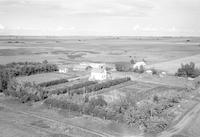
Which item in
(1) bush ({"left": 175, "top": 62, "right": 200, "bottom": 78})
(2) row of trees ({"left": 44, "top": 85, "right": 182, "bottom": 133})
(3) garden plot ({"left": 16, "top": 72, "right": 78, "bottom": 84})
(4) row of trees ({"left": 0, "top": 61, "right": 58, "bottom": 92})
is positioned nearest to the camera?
(2) row of trees ({"left": 44, "top": 85, "right": 182, "bottom": 133})

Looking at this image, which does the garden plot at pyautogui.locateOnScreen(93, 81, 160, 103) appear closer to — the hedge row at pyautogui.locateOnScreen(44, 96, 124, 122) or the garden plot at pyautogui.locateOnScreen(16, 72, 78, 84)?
the hedge row at pyautogui.locateOnScreen(44, 96, 124, 122)

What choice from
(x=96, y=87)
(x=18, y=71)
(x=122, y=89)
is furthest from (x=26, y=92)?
(x=18, y=71)

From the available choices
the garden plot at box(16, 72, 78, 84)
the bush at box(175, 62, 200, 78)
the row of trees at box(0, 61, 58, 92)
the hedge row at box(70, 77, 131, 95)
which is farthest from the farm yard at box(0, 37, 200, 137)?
the bush at box(175, 62, 200, 78)

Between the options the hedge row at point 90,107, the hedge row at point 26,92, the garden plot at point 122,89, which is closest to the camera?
the hedge row at point 90,107

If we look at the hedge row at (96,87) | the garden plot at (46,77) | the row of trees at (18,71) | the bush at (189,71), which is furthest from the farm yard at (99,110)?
the bush at (189,71)

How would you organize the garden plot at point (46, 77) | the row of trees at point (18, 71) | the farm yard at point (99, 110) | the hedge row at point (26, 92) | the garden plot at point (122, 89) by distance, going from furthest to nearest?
the garden plot at point (46, 77), the row of trees at point (18, 71), the garden plot at point (122, 89), the hedge row at point (26, 92), the farm yard at point (99, 110)

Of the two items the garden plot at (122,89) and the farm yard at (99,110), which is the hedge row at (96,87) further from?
the garden plot at (122,89)

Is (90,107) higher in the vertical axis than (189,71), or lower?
lower

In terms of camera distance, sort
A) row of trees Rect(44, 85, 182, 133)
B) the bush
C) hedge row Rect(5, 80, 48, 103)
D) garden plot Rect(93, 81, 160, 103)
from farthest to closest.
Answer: the bush
garden plot Rect(93, 81, 160, 103)
hedge row Rect(5, 80, 48, 103)
row of trees Rect(44, 85, 182, 133)

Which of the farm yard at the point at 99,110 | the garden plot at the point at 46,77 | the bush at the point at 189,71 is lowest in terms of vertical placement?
the farm yard at the point at 99,110

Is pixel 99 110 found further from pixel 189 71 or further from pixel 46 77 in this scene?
pixel 189 71

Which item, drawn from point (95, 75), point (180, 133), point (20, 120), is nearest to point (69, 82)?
point (95, 75)

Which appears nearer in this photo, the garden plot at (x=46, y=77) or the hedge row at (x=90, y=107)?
the hedge row at (x=90, y=107)
